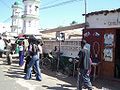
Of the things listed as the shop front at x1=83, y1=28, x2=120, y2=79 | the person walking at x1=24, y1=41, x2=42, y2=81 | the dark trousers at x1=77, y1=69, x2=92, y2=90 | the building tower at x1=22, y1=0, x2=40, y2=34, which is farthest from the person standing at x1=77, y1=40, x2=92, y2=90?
the building tower at x1=22, y1=0, x2=40, y2=34

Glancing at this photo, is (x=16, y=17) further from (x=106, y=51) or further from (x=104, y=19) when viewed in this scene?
(x=106, y=51)

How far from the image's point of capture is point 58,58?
55.5 ft

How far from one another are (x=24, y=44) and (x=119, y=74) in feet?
21.8

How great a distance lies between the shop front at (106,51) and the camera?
14.1 meters

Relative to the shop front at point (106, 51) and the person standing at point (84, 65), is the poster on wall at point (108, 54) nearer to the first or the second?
the shop front at point (106, 51)

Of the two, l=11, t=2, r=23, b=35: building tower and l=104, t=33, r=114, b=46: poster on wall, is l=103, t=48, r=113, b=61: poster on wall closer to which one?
l=104, t=33, r=114, b=46: poster on wall

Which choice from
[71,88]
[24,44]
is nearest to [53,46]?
[24,44]

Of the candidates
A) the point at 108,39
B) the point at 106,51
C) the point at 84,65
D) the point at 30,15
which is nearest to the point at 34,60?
the point at 84,65

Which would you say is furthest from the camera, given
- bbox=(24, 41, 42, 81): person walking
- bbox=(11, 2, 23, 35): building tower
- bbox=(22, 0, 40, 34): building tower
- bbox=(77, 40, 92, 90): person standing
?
bbox=(11, 2, 23, 35): building tower

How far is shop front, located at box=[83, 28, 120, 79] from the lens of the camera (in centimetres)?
1411

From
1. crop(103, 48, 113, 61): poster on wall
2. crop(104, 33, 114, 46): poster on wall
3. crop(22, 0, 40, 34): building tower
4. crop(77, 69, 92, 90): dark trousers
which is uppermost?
crop(22, 0, 40, 34): building tower

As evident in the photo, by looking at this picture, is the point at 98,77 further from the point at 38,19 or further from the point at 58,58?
the point at 38,19

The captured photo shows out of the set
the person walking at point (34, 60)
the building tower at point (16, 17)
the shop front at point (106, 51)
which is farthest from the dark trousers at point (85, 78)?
the building tower at point (16, 17)

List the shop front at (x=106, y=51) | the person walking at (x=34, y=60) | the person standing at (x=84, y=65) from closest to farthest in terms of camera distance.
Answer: the person standing at (x=84, y=65), the person walking at (x=34, y=60), the shop front at (x=106, y=51)
